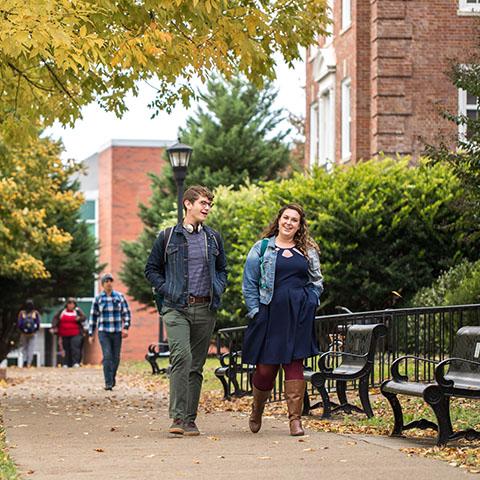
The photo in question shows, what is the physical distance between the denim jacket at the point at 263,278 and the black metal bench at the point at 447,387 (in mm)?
1118

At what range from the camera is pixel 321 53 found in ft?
122

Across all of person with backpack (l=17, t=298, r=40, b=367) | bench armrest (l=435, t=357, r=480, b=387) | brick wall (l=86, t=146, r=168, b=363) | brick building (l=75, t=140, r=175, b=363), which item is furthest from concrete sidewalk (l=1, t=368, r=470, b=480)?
brick wall (l=86, t=146, r=168, b=363)

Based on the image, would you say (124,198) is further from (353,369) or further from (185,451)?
(185,451)

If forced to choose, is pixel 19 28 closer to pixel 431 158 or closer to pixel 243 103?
pixel 431 158

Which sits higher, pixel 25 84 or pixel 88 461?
pixel 25 84

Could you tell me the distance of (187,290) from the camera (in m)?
12.8

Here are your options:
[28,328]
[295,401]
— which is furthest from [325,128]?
[295,401]

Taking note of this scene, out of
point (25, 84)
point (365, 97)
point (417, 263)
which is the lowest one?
point (417, 263)

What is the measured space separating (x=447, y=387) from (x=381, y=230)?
1649 centimetres

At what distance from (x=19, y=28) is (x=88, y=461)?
4.60m

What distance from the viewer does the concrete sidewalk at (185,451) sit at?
9977 millimetres

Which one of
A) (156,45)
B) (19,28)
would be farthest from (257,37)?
(19,28)

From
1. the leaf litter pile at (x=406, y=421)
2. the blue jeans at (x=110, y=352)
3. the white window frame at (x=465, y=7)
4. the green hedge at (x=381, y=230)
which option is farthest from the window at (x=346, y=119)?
the leaf litter pile at (x=406, y=421)

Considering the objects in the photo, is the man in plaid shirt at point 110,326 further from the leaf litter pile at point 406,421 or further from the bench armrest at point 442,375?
the bench armrest at point 442,375
